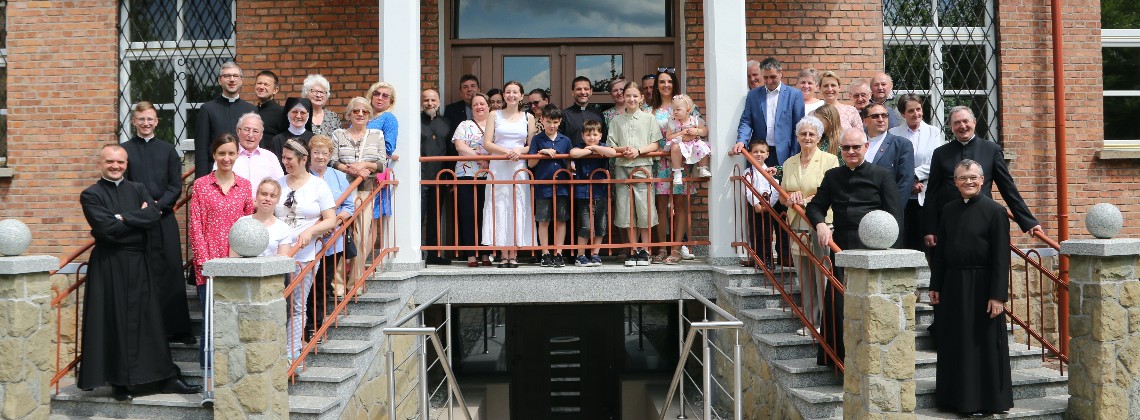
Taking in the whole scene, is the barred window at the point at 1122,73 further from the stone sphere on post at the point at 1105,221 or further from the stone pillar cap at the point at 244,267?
the stone pillar cap at the point at 244,267

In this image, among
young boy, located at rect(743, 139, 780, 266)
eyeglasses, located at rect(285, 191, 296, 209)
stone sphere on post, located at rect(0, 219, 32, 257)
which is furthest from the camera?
young boy, located at rect(743, 139, 780, 266)

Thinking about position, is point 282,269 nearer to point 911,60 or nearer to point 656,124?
point 656,124

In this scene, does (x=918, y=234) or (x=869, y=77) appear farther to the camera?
(x=869, y=77)

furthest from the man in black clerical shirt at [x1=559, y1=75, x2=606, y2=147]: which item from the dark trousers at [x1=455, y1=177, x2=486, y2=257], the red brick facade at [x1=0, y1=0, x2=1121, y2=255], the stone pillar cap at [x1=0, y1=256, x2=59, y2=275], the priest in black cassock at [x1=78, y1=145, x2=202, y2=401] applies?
the stone pillar cap at [x1=0, y1=256, x2=59, y2=275]

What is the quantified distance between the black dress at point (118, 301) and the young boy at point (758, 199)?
4.08 meters

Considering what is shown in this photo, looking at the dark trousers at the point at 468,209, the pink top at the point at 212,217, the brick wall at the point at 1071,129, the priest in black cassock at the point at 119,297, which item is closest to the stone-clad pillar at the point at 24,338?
the priest in black cassock at the point at 119,297

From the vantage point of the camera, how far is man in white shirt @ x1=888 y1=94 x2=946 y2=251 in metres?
6.31

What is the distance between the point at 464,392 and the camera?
9.35 meters

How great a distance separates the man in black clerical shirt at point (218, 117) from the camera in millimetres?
6246

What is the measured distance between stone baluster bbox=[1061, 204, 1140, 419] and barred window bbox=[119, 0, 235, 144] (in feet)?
24.7

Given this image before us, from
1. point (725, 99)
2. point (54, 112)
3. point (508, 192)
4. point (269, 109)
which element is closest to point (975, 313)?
point (725, 99)

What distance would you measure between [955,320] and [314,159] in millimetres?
4170

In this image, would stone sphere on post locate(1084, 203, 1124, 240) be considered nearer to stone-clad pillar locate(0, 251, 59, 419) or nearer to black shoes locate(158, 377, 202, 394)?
black shoes locate(158, 377, 202, 394)

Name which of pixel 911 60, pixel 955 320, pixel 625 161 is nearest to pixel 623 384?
pixel 625 161
